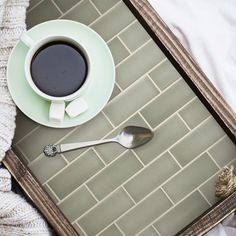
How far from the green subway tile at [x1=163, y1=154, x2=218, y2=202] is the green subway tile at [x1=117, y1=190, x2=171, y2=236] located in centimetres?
1

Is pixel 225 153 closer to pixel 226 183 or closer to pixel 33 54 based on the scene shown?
pixel 226 183

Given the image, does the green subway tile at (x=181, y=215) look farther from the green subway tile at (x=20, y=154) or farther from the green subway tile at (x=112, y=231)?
the green subway tile at (x=20, y=154)

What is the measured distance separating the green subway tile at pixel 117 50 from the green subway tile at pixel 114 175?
12 centimetres

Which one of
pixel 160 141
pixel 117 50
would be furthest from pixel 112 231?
pixel 117 50

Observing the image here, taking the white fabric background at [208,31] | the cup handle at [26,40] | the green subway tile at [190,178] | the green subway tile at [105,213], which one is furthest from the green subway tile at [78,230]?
the white fabric background at [208,31]

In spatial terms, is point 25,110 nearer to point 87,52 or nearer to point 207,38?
point 87,52

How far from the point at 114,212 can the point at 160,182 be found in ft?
0.23

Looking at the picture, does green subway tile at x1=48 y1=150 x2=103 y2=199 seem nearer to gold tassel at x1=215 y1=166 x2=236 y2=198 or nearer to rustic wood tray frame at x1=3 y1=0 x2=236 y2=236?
rustic wood tray frame at x1=3 y1=0 x2=236 y2=236

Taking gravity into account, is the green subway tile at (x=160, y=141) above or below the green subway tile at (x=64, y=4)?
below

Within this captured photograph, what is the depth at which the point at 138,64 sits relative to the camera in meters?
0.78

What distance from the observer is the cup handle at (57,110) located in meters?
0.74

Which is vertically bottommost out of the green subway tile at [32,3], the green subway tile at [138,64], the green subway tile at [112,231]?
the green subway tile at [112,231]

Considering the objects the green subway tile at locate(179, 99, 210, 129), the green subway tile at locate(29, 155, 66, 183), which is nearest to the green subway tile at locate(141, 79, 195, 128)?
the green subway tile at locate(179, 99, 210, 129)

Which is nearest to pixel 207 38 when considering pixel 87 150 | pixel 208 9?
pixel 208 9
